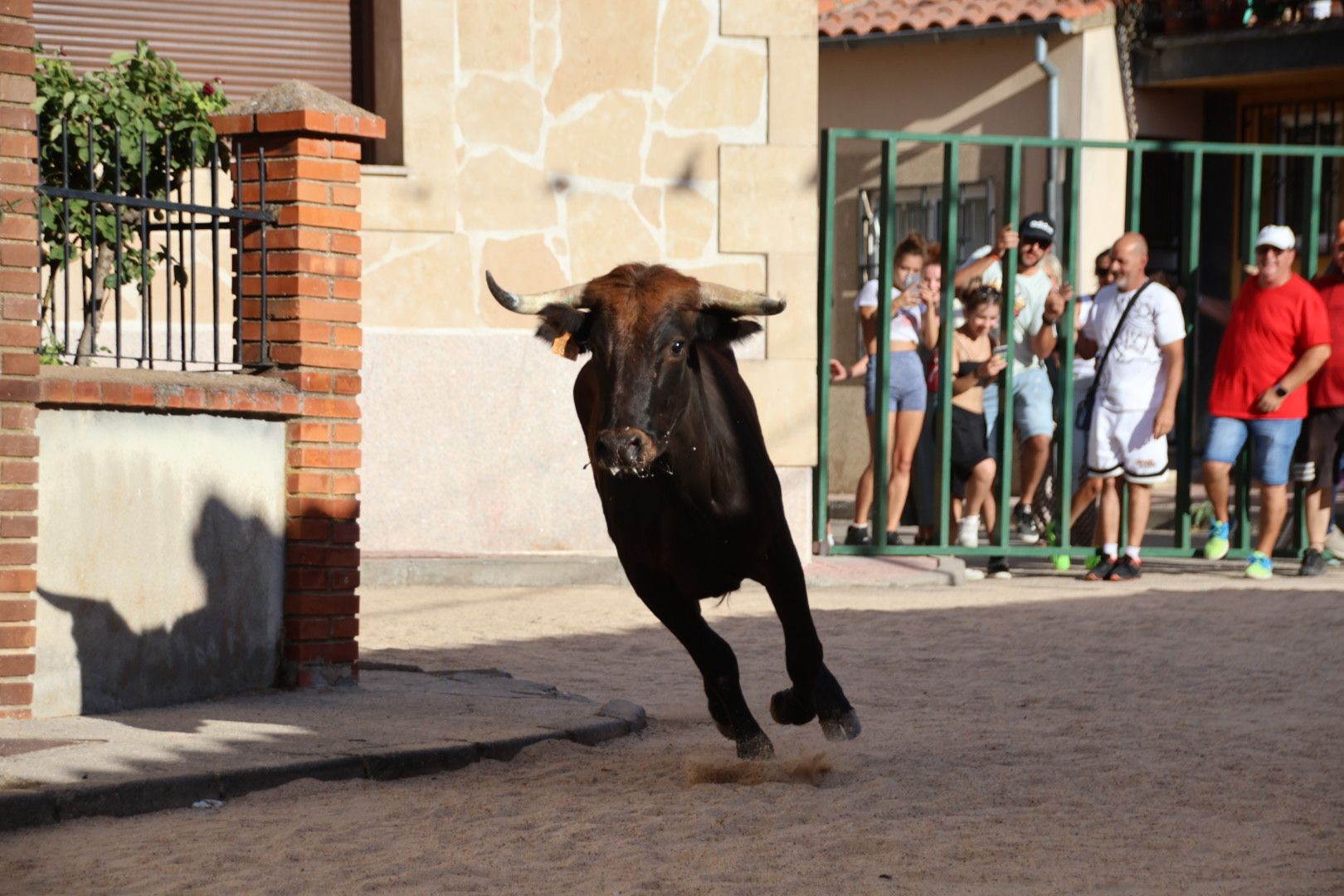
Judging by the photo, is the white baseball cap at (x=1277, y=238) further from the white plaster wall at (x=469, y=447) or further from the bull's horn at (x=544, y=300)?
the bull's horn at (x=544, y=300)

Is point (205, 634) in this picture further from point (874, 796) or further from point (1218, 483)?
point (1218, 483)

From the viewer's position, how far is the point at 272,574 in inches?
305

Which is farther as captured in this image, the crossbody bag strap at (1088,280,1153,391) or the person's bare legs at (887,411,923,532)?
the person's bare legs at (887,411,923,532)

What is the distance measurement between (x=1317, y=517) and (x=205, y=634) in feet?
25.6

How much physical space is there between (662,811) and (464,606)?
5189 millimetres

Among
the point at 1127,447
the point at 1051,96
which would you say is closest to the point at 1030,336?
the point at 1127,447

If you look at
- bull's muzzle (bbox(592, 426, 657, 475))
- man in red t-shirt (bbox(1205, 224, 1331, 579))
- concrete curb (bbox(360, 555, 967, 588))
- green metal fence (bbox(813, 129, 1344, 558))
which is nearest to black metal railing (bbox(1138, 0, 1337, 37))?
green metal fence (bbox(813, 129, 1344, 558))

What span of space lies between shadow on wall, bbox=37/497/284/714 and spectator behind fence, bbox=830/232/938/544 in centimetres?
557

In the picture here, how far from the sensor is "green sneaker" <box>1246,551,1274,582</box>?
1228 centimetres

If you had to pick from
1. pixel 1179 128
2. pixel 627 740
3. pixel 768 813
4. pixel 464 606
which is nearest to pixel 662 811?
pixel 768 813

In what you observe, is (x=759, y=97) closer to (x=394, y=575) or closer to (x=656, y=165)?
(x=656, y=165)

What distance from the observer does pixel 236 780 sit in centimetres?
595

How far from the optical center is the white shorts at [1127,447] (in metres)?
12.1

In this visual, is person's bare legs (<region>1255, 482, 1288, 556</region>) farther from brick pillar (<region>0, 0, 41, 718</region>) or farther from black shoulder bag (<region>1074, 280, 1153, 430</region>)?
brick pillar (<region>0, 0, 41, 718</region>)
